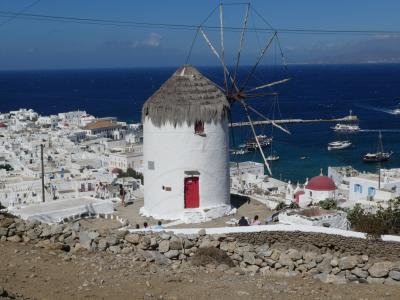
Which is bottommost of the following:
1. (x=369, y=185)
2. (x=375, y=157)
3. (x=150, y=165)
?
(x=369, y=185)

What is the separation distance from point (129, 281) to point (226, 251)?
9.72 feet

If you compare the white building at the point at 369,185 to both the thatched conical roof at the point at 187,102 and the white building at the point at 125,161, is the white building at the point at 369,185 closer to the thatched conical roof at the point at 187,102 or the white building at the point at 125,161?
the thatched conical roof at the point at 187,102

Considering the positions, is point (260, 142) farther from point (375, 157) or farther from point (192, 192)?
point (192, 192)

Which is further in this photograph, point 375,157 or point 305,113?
point 305,113

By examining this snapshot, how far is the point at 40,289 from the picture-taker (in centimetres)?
832

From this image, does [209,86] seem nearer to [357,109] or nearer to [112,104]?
[357,109]

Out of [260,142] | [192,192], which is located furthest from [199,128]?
[260,142]

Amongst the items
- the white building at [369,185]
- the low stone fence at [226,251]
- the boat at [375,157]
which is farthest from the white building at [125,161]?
the low stone fence at [226,251]

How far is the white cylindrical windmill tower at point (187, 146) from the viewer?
15.3 m

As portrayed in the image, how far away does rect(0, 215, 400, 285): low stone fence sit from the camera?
34.6 ft

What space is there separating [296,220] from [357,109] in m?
94.8

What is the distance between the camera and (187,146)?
15.3 meters

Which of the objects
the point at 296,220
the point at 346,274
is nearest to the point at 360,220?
the point at 296,220

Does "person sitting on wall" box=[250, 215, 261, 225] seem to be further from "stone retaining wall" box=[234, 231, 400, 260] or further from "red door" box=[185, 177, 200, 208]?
"red door" box=[185, 177, 200, 208]
